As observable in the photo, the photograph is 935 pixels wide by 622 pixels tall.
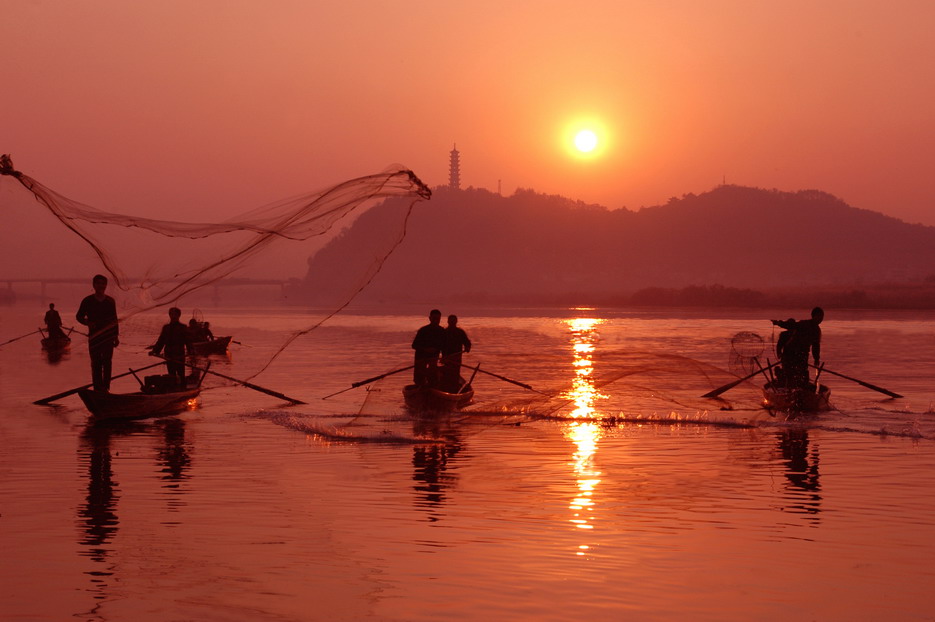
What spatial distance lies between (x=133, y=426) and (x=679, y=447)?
33.9ft

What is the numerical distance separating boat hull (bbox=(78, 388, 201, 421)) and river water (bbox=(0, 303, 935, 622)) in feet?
1.08

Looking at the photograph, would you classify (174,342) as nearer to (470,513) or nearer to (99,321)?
(99,321)

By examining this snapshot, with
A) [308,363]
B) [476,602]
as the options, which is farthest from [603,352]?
[476,602]

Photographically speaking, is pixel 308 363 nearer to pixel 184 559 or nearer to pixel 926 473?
pixel 926 473

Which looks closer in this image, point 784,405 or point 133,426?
point 133,426

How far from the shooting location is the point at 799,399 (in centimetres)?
2225

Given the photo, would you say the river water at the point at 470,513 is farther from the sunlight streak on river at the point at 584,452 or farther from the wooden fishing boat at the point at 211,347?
the wooden fishing boat at the point at 211,347

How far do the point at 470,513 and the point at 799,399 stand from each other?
41.3 ft

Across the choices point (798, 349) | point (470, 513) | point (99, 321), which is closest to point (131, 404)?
point (99, 321)

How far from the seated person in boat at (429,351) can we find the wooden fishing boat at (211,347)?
25648 mm

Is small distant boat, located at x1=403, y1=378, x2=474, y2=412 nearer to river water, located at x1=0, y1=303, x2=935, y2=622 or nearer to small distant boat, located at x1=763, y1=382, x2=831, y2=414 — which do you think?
river water, located at x1=0, y1=303, x2=935, y2=622

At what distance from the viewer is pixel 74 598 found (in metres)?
8.23

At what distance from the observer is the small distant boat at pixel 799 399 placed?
22.2 m

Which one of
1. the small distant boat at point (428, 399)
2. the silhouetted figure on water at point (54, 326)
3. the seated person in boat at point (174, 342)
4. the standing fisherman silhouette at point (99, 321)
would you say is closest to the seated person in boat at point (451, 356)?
the small distant boat at point (428, 399)
